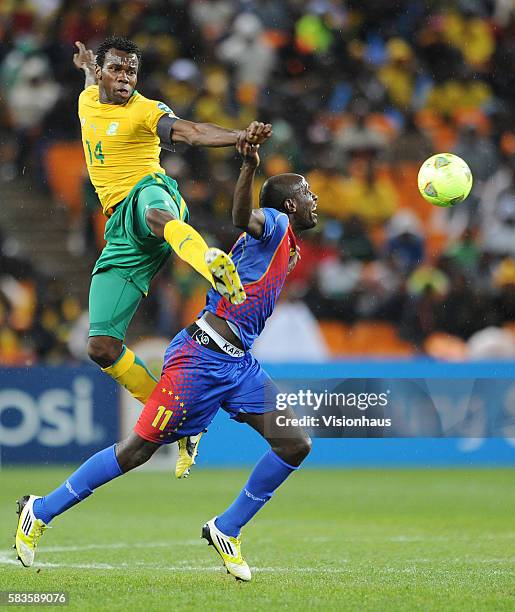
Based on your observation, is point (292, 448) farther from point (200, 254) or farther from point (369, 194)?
point (369, 194)

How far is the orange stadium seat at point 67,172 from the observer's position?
15078 millimetres

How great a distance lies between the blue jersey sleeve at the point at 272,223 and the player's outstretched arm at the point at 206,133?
547mm

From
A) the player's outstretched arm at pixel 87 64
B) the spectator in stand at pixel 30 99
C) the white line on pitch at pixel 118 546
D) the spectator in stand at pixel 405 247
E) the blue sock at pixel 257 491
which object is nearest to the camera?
the blue sock at pixel 257 491

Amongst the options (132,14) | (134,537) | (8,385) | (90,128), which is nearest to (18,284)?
(8,385)

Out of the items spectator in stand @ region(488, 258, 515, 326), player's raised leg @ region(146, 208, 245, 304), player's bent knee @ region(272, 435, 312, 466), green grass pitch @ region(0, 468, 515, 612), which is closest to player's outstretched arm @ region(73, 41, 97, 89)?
player's raised leg @ region(146, 208, 245, 304)

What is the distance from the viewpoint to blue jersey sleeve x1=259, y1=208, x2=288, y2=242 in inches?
238

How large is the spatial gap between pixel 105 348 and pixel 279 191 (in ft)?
4.72

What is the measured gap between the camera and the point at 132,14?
636 inches

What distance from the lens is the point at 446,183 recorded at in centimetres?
688

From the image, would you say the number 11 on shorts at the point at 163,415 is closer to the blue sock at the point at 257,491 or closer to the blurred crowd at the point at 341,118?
the blue sock at the point at 257,491

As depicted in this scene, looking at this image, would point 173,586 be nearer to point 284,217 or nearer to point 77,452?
point 284,217

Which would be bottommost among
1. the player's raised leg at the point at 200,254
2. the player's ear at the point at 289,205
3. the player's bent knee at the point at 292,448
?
the player's bent knee at the point at 292,448

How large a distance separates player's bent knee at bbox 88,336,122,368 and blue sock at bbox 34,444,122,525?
2.31 feet

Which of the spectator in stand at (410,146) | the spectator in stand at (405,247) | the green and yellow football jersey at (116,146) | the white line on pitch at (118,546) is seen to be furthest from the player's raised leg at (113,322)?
the spectator in stand at (410,146)
